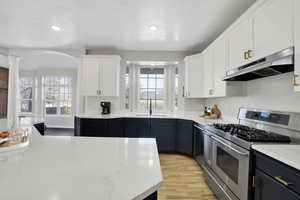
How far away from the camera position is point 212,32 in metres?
3.00

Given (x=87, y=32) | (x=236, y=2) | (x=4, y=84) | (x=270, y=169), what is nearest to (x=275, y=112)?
(x=270, y=169)

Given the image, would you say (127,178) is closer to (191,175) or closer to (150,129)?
(191,175)

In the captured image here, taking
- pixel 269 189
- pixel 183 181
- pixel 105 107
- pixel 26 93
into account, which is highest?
pixel 26 93

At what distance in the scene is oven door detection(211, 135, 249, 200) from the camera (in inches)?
58.9

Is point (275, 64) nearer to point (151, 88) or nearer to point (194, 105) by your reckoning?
point (194, 105)

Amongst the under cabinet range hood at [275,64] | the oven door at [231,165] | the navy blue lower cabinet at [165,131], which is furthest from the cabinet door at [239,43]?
the navy blue lower cabinet at [165,131]

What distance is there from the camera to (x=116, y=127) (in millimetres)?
3451

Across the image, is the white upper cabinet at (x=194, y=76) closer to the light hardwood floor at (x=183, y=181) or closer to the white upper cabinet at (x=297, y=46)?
the light hardwood floor at (x=183, y=181)

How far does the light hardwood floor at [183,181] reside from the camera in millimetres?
2082

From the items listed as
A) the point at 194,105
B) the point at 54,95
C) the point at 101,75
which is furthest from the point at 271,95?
the point at 54,95

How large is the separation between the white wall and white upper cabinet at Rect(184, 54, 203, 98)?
0.83 metres

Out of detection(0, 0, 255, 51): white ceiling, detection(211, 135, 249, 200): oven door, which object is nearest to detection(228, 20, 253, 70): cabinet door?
detection(0, 0, 255, 51): white ceiling

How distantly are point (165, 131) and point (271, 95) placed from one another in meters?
2.07

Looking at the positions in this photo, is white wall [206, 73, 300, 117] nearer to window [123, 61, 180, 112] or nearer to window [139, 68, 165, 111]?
window [123, 61, 180, 112]
